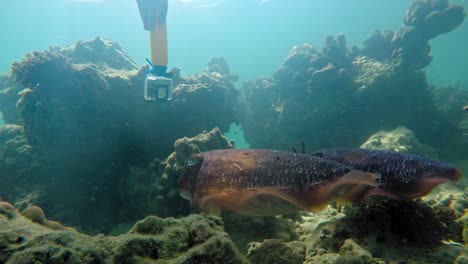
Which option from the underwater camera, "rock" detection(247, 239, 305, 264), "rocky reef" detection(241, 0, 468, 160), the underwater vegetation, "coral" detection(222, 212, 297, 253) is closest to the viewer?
the underwater vegetation

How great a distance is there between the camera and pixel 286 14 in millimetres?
51906

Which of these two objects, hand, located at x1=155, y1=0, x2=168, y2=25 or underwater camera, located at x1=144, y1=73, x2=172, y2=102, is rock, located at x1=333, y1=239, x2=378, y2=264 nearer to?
underwater camera, located at x1=144, y1=73, x2=172, y2=102

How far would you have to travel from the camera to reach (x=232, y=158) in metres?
2.65

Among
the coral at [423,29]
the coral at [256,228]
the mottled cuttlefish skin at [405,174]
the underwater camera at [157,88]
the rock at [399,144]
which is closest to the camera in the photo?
the mottled cuttlefish skin at [405,174]

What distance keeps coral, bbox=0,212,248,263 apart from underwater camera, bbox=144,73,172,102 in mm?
5663

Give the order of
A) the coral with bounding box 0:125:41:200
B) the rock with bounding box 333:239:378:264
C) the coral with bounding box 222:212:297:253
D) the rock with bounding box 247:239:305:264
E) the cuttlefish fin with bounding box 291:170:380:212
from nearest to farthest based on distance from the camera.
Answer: the rock with bounding box 333:239:378:264 → the cuttlefish fin with bounding box 291:170:380:212 → the rock with bounding box 247:239:305:264 → the coral with bounding box 222:212:297:253 → the coral with bounding box 0:125:41:200

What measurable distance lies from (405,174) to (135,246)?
263 cm

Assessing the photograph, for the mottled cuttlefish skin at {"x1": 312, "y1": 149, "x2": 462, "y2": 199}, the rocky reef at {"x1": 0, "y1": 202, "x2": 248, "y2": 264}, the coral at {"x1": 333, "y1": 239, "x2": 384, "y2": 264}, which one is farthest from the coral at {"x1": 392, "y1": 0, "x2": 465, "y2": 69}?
the rocky reef at {"x1": 0, "y1": 202, "x2": 248, "y2": 264}

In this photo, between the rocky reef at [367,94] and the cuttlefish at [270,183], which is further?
the rocky reef at [367,94]

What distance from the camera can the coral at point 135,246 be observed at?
150cm

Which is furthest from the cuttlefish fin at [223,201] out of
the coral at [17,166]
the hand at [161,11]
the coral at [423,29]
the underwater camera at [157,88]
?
the coral at [423,29]

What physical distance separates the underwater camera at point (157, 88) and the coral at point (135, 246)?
18.6 ft

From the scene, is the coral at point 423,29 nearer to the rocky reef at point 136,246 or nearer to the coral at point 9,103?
the rocky reef at point 136,246

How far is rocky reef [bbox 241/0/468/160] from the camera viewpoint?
12195 mm
